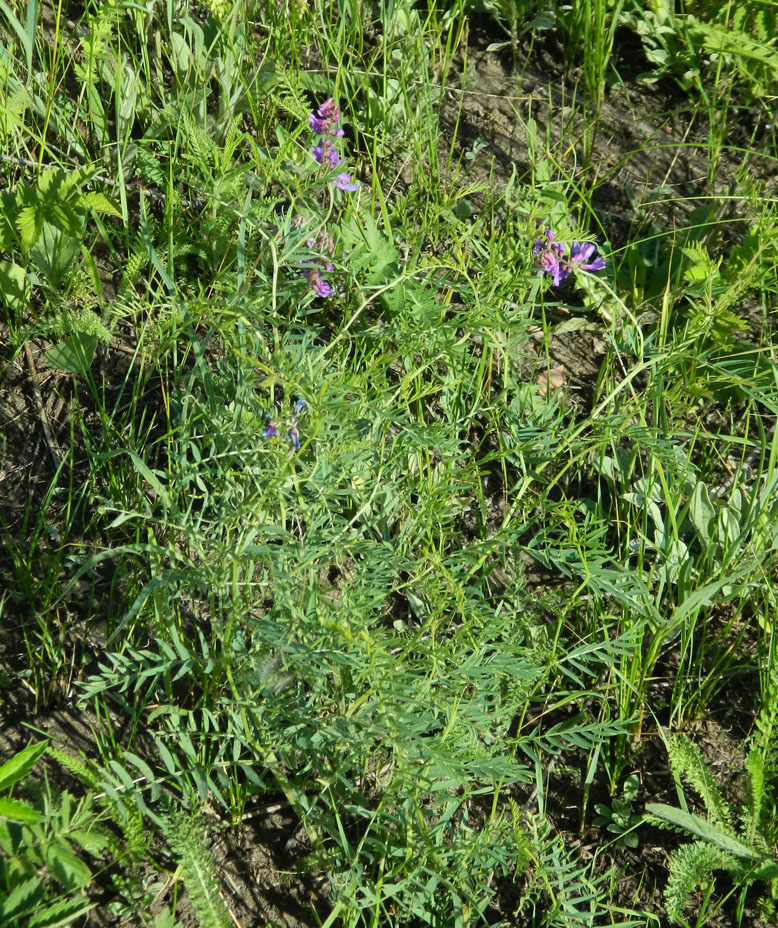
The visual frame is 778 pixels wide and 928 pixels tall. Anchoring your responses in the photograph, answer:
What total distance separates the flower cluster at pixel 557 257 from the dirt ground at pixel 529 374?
0.25 metres

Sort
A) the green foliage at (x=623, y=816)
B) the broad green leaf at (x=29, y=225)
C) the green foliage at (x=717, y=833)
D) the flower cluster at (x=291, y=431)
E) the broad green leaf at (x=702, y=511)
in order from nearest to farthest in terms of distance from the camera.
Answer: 1. the flower cluster at (x=291, y=431)
2. the green foliage at (x=717, y=833)
3. the green foliage at (x=623, y=816)
4. the broad green leaf at (x=29, y=225)
5. the broad green leaf at (x=702, y=511)

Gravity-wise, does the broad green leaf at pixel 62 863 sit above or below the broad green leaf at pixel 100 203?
below

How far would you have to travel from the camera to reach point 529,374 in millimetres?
2375

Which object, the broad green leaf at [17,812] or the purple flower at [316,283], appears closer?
the broad green leaf at [17,812]

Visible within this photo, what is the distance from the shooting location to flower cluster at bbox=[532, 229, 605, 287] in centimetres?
191

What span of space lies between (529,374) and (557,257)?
0.38 m

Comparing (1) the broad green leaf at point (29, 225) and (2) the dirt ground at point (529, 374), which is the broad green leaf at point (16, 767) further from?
(1) the broad green leaf at point (29, 225)

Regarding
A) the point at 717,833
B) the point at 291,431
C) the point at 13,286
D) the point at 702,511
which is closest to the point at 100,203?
the point at 13,286

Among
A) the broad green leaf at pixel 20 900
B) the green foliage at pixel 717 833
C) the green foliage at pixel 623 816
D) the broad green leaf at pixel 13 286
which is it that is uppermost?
the broad green leaf at pixel 13 286

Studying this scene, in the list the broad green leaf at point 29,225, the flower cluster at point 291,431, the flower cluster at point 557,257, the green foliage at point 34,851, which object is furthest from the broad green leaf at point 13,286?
the flower cluster at point 557,257

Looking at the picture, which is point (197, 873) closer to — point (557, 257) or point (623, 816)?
point (623, 816)

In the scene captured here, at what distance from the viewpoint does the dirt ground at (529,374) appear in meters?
1.79

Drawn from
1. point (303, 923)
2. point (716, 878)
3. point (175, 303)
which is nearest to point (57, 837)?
point (303, 923)

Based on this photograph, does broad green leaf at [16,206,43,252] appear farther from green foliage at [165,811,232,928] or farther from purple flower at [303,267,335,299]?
green foliage at [165,811,232,928]
